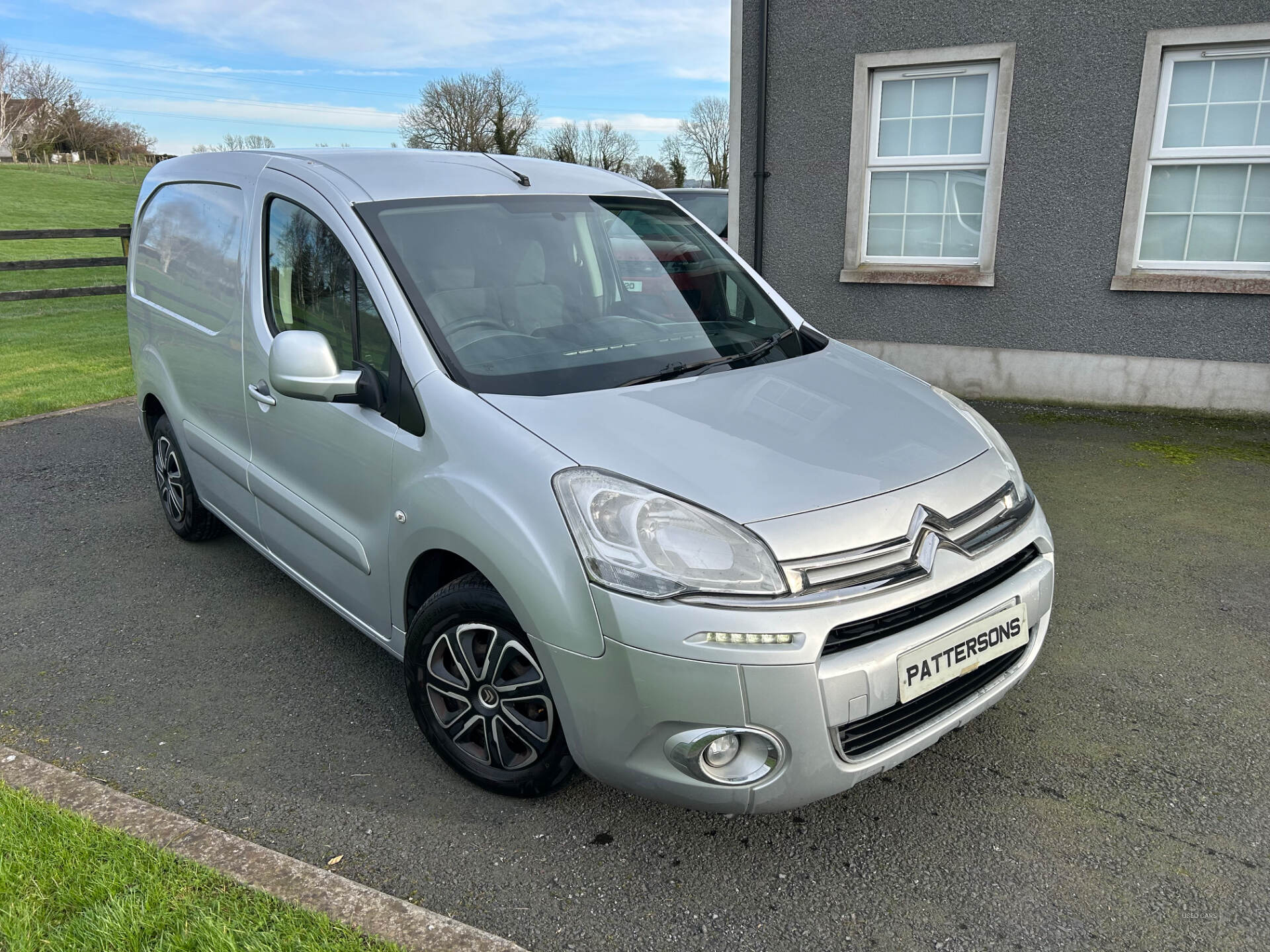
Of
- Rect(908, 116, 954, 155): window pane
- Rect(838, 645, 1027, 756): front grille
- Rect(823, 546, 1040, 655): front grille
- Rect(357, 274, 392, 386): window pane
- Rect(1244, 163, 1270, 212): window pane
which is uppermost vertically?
Rect(908, 116, 954, 155): window pane

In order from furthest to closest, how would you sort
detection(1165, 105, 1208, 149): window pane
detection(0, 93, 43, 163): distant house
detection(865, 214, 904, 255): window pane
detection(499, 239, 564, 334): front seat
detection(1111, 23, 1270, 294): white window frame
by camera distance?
detection(0, 93, 43, 163): distant house < detection(865, 214, 904, 255): window pane < detection(1165, 105, 1208, 149): window pane < detection(1111, 23, 1270, 294): white window frame < detection(499, 239, 564, 334): front seat

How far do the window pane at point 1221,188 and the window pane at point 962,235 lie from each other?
5.13ft

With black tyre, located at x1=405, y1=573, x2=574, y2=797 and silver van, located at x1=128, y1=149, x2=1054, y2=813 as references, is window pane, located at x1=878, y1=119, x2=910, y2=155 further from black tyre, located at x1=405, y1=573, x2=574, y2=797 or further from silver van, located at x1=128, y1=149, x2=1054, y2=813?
black tyre, located at x1=405, y1=573, x2=574, y2=797

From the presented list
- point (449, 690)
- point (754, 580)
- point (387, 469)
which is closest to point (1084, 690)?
point (754, 580)

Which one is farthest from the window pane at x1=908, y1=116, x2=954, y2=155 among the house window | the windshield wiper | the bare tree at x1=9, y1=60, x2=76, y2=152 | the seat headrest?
the bare tree at x1=9, y1=60, x2=76, y2=152

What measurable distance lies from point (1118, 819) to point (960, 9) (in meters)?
6.57

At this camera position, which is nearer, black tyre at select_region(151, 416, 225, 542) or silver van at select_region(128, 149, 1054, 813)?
silver van at select_region(128, 149, 1054, 813)

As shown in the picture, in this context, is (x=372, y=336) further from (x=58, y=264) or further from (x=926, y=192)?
(x=58, y=264)

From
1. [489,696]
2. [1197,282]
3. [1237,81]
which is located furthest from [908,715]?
[1237,81]

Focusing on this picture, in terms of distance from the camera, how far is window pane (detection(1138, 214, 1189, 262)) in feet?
23.2

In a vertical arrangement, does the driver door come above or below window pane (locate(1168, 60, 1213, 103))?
below

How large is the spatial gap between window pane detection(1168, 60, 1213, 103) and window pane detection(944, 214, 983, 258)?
1.56 metres

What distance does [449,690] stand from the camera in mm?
2791

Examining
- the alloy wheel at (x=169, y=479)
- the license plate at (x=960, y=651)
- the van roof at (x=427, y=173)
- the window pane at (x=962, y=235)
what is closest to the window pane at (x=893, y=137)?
the window pane at (x=962, y=235)
